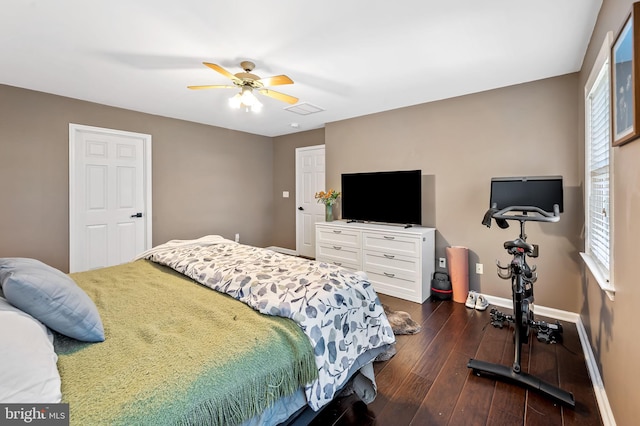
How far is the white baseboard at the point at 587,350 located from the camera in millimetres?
1577

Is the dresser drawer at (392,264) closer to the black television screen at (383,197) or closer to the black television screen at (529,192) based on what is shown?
the black television screen at (383,197)

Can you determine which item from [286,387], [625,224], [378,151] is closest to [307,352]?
[286,387]

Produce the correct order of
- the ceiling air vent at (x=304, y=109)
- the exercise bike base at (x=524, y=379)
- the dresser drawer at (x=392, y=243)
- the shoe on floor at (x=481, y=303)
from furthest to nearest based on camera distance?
the ceiling air vent at (x=304, y=109) → the dresser drawer at (x=392, y=243) → the shoe on floor at (x=481, y=303) → the exercise bike base at (x=524, y=379)

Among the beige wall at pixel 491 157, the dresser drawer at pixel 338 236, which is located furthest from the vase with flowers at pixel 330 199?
the beige wall at pixel 491 157

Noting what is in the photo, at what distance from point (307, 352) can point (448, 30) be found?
2.30m

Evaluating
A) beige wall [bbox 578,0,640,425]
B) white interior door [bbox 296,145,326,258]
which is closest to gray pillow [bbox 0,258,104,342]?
beige wall [bbox 578,0,640,425]

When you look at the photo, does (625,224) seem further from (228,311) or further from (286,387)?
(228,311)

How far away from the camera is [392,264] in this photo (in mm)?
3494

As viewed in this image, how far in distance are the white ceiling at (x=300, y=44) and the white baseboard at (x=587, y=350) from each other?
2289mm

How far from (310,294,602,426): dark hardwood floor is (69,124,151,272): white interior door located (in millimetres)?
3660

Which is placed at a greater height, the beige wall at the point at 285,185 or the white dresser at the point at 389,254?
the beige wall at the point at 285,185

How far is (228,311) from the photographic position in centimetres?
144

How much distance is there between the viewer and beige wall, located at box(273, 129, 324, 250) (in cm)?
552

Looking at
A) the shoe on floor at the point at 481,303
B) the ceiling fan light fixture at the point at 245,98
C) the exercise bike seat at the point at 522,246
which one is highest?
the ceiling fan light fixture at the point at 245,98
